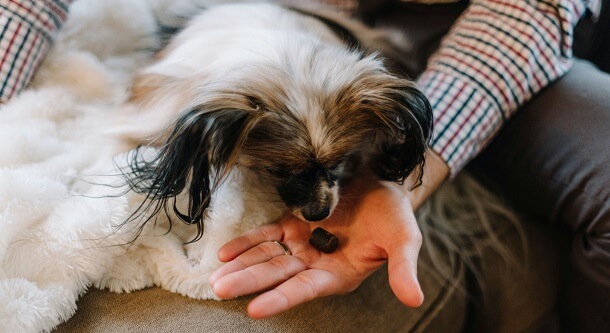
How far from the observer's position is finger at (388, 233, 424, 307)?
0.93 m

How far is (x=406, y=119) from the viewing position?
4.01 ft

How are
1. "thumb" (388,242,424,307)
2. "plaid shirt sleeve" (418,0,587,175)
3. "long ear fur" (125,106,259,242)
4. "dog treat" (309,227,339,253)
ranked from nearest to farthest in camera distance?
"thumb" (388,242,424,307) → "long ear fur" (125,106,259,242) → "dog treat" (309,227,339,253) → "plaid shirt sleeve" (418,0,587,175)

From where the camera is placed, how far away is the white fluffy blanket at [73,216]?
100 cm

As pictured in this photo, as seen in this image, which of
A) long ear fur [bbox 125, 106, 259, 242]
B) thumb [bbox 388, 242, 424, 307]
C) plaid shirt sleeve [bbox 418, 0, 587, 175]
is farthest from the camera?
plaid shirt sleeve [bbox 418, 0, 587, 175]

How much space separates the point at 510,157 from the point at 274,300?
32.2 inches

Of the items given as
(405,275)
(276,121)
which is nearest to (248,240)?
(276,121)

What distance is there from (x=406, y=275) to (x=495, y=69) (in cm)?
76

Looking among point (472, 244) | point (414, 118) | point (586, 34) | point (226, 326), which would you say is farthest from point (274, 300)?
point (586, 34)

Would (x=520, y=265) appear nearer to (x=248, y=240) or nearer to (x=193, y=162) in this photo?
(x=248, y=240)

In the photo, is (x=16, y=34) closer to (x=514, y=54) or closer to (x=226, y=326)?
(x=226, y=326)

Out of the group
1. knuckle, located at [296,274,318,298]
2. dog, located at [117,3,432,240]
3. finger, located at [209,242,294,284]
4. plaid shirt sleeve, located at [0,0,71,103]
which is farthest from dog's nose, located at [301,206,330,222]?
plaid shirt sleeve, located at [0,0,71,103]

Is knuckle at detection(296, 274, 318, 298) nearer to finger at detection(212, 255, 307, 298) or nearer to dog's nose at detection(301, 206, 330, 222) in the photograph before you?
finger at detection(212, 255, 307, 298)

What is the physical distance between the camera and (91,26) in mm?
1623

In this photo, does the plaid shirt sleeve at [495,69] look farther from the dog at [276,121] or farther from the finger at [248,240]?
the finger at [248,240]
